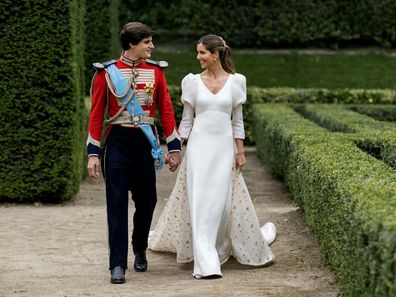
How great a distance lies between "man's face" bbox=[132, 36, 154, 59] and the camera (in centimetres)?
770

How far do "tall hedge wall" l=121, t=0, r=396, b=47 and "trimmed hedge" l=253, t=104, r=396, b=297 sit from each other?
14.1 meters

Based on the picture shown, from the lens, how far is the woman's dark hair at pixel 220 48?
26.7 ft

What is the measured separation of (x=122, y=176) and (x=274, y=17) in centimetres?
1909

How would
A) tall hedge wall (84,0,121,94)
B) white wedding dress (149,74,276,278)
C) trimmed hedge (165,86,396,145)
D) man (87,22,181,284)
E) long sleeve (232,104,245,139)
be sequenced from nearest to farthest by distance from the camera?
1. man (87,22,181,284)
2. white wedding dress (149,74,276,278)
3. long sleeve (232,104,245,139)
4. tall hedge wall (84,0,121,94)
5. trimmed hedge (165,86,396,145)

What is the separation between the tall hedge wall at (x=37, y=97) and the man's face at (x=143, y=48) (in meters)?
4.17

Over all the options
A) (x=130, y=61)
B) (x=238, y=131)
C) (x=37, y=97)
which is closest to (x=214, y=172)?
(x=238, y=131)

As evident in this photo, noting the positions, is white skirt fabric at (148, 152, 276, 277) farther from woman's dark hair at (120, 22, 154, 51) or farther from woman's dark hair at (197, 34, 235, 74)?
woman's dark hair at (120, 22, 154, 51)

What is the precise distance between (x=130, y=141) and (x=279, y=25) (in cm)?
1896

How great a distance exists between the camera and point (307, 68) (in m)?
25.7

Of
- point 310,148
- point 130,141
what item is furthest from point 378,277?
point 310,148

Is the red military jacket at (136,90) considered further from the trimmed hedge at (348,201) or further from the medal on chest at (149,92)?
the trimmed hedge at (348,201)

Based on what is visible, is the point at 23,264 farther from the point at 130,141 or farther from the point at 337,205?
the point at 337,205

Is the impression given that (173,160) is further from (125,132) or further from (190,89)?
(190,89)

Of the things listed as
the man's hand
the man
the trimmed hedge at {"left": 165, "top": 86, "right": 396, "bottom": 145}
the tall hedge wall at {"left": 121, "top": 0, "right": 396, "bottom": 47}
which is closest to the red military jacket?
the man
